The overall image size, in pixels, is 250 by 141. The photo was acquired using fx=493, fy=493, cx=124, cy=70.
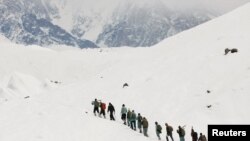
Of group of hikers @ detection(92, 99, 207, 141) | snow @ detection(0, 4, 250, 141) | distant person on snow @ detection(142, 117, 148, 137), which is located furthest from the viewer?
distant person on snow @ detection(142, 117, 148, 137)

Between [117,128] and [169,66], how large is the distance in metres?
25.4

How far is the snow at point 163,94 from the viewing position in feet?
127

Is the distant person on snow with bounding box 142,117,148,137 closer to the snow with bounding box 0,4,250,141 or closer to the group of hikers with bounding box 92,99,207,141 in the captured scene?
the group of hikers with bounding box 92,99,207,141

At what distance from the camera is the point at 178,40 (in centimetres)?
8169

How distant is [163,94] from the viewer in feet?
178

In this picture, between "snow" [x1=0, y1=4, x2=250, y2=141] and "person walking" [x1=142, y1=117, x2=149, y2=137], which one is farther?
"person walking" [x1=142, y1=117, x2=149, y2=137]

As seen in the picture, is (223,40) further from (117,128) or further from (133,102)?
(117,128)

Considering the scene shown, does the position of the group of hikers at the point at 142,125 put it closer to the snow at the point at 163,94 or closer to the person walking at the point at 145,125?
the person walking at the point at 145,125

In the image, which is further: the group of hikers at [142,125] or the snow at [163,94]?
the snow at [163,94]

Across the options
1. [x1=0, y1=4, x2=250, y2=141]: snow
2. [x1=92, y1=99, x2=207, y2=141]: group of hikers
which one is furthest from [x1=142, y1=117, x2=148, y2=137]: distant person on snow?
[x1=0, y1=4, x2=250, y2=141]: snow

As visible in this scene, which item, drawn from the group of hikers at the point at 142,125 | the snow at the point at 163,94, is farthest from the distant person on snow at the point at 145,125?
the snow at the point at 163,94

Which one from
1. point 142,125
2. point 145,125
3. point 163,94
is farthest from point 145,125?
point 163,94

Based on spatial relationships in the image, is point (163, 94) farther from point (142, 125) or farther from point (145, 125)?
point (145, 125)

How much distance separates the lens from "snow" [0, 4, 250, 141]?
3881 cm
